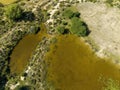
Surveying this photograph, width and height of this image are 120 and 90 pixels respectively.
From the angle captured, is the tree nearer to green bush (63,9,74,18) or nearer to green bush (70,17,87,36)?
green bush (63,9,74,18)

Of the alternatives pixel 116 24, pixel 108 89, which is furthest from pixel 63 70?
pixel 116 24

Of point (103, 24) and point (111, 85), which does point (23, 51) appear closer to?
point (103, 24)

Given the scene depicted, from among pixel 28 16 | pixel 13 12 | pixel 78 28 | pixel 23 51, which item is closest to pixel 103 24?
pixel 78 28

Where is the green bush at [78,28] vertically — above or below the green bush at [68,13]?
below

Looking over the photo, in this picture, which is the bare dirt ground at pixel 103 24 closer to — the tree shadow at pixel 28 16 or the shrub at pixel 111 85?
the shrub at pixel 111 85

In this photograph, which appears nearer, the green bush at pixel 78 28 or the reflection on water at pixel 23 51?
the reflection on water at pixel 23 51

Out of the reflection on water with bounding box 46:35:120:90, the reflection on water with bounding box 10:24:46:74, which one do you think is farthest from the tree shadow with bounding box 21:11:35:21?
the reflection on water with bounding box 46:35:120:90

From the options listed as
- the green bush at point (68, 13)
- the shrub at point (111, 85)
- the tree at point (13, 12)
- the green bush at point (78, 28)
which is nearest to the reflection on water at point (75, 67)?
the shrub at point (111, 85)
